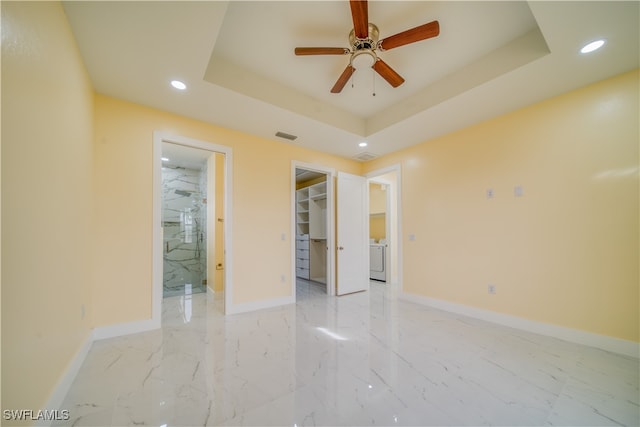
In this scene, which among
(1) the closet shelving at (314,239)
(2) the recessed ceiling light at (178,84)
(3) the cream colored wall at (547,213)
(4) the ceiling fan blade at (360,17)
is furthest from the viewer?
(1) the closet shelving at (314,239)

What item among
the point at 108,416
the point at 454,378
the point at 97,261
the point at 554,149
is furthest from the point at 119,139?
the point at 554,149

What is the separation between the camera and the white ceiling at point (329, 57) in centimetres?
169

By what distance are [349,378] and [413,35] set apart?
102 inches

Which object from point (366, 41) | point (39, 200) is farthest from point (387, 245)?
point (39, 200)

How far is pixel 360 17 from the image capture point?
1.64m

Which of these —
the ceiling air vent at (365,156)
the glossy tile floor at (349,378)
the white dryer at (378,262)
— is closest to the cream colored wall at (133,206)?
the glossy tile floor at (349,378)

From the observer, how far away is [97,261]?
2.47 m

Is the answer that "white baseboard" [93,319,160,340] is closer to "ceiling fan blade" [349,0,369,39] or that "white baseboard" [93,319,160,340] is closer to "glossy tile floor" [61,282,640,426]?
"glossy tile floor" [61,282,640,426]

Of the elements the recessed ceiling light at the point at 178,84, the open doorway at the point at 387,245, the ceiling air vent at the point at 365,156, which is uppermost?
the recessed ceiling light at the point at 178,84

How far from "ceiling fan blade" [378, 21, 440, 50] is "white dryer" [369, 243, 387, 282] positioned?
165 inches

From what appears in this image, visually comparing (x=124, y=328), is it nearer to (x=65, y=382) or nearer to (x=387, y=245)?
(x=65, y=382)

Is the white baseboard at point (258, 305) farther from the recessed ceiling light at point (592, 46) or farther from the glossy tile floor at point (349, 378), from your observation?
the recessed ceiling light at point (592, 46)

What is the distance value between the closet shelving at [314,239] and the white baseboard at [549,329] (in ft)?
8.64

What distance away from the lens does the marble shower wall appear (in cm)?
515
